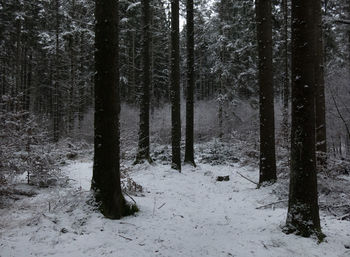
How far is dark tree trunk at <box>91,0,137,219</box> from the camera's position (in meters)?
5.02

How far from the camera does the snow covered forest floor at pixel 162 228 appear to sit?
153 inches

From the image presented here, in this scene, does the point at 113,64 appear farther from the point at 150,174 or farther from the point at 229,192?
the point at 150,174

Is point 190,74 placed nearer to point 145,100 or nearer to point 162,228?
point 145,100

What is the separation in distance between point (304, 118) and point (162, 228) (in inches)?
123

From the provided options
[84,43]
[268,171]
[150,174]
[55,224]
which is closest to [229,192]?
[268,171]

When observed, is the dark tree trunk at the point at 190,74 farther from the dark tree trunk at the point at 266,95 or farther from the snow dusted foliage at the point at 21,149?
the snow dusted foliage at the point at 21,149

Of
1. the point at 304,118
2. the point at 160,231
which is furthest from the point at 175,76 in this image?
the point at 160,231

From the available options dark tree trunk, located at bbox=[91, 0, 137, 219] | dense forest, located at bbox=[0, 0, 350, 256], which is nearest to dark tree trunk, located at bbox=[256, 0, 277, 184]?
dense forest, located at bbox=[0, 0, 350, 256]

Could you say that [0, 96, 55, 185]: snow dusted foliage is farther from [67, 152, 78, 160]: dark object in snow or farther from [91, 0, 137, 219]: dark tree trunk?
[67, 152, 78, 160]: dark object in snow

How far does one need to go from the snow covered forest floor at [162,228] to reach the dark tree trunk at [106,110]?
43 centimetres

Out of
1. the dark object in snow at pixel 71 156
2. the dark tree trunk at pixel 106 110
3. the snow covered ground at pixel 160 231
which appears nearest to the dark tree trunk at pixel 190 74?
the snow covered ground at pixel 160 231

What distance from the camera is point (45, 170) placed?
26.1ft

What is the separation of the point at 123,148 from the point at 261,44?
6.73 meters

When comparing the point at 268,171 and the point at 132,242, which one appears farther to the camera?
the point at 268,171
